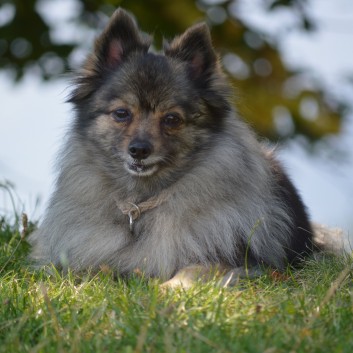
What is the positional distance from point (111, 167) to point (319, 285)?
1.75 m

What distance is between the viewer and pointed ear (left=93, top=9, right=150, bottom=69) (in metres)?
5.82

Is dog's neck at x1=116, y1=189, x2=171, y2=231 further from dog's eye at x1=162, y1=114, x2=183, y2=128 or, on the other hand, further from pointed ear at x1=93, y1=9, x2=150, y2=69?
pointed ear at x1=93, y1=9, x2=150, y2=69

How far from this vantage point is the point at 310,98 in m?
11.5

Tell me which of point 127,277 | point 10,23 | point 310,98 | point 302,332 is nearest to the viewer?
point 302,332

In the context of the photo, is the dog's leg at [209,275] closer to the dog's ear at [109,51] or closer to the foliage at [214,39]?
the dog's ear at [109,51]

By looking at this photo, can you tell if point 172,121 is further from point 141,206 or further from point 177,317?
point 177,317

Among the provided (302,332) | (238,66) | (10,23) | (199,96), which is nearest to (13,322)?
(302,332)

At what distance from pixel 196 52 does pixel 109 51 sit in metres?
0.62

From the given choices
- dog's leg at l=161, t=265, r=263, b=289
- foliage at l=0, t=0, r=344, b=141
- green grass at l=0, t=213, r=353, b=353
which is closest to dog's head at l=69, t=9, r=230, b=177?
dog's leg at l=161, t=265, r=263, b=289

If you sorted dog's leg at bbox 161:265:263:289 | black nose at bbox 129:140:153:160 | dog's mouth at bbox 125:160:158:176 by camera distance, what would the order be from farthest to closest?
dog's mouth at bbox 125:160:158:176
black nose at bbox 129:140:153:160
dog's leg at bbox 161:265:263:289

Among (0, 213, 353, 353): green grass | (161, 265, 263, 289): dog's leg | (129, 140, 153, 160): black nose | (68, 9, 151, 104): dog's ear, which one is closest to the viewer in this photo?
(0, 213, 353, 353): green grass

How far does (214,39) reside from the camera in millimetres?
9898

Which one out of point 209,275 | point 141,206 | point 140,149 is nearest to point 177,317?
point 209,275

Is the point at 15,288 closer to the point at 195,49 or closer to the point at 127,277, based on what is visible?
the point at 127,277
